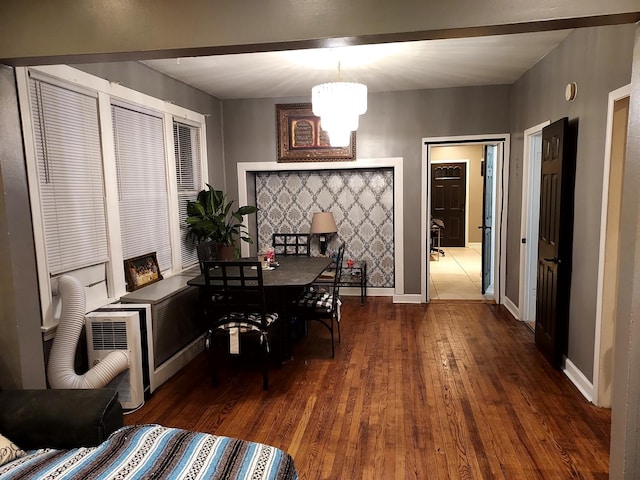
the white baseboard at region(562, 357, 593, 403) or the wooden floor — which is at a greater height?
the white baseboard at region(562, 357, 593, 403)

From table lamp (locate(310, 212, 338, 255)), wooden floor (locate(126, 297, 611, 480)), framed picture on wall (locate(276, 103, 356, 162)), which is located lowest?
wooden floor (locate(126, 297, 611, 480))

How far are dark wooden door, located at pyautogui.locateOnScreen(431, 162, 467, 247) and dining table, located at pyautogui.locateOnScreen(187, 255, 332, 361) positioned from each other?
667 cm

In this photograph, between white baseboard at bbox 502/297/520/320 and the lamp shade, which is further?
the lamp shade

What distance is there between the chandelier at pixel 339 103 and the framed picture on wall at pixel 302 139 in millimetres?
1797

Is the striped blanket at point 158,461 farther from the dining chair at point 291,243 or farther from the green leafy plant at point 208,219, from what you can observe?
the dining chair at point 291,243

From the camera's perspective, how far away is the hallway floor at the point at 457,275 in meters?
6.07

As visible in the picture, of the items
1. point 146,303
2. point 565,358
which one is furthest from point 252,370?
point 565,358

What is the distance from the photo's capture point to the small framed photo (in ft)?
12.0

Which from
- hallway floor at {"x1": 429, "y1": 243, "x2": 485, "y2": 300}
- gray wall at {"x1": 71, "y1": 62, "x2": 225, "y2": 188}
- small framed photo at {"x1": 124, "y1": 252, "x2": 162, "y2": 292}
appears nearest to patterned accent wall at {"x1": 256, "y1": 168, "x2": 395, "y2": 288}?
gray wall at {"x1": 71, "y1": 62, "x2": 225, "y2": 188}

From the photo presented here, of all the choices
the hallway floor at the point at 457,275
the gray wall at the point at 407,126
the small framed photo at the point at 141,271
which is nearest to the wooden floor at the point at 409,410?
the small framed photo at the point at 141,271

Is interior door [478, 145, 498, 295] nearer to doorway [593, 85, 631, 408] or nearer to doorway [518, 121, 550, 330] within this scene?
doorway [518, 121, 550, 330]

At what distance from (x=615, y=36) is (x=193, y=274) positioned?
383 centimetres

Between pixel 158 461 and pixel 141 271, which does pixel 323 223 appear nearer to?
pixel 141 271

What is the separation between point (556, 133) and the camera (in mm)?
3480
